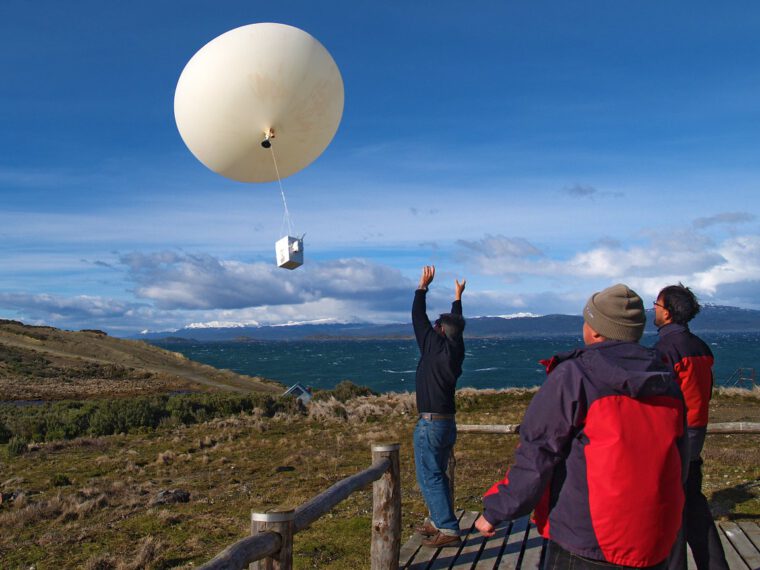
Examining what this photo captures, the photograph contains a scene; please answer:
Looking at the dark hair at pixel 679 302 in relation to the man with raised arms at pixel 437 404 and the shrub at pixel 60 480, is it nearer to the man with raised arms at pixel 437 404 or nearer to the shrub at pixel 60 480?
the man with raised arms at pixel 437 404

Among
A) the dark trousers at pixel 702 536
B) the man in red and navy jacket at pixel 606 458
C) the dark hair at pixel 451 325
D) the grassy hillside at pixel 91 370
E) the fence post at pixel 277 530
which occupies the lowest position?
the grassy hillside at pixel 91 370

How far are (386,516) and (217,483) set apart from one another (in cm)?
719

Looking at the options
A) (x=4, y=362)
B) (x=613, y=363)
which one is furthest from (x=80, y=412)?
(x=4, y=362)

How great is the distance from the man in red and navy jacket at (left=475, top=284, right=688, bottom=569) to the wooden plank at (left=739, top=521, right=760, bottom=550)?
377 cm

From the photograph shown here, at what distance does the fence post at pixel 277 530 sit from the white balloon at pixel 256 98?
425 cm

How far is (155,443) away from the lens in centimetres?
1709

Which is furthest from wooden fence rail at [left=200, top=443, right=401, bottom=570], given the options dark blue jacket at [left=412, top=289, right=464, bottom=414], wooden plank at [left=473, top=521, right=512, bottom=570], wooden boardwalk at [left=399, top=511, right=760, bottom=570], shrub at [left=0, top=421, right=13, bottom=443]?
shrub at [left=0, top=421, right=13, bottom=443]

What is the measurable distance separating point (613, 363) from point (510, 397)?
818 inches

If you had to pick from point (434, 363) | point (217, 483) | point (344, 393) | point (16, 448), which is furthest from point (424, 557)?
A: point (344, 393)

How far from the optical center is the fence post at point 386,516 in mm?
5172

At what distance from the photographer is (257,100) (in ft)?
21.4

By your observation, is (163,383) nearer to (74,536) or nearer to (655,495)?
(74,536)

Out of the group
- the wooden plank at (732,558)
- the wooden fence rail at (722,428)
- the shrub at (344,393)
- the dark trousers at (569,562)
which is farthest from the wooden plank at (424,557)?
the shrub at (344,393)

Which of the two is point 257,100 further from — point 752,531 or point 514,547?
point 752,531
